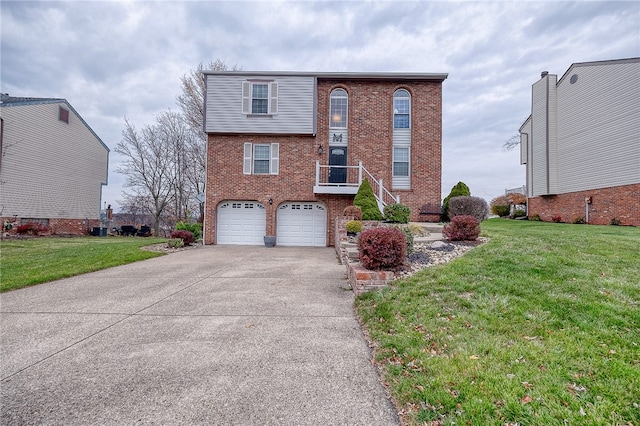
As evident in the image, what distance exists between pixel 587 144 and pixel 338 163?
1256 centimetres

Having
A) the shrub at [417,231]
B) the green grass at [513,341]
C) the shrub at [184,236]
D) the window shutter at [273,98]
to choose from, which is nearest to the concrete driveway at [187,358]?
the green grass at [513,341]

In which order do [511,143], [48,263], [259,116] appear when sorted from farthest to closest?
[511,143], [259,116], [48,263]

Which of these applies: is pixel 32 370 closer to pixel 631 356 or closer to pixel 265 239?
pixel 631 356

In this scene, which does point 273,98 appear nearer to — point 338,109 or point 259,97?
point 259,97

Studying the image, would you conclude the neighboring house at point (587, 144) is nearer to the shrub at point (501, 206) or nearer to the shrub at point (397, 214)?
the shrub at point (501, 206)

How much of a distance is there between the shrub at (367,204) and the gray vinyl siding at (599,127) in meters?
11.4

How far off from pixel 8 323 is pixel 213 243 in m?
9.89

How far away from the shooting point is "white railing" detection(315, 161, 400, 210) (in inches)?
508

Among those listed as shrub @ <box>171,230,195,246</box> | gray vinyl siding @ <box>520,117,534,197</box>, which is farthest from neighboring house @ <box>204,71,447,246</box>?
gray vinyl siding @ <box>520,117,534,197</box>

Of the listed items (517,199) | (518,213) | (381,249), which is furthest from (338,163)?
(517,199)

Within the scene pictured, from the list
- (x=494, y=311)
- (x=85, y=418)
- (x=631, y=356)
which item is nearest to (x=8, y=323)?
(x=85, y=418)

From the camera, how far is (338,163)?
556 inches

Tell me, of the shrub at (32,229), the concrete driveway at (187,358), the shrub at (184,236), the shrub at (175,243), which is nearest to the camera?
the concrete driveway at (187,358)

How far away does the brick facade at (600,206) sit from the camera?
1283 centimetres
